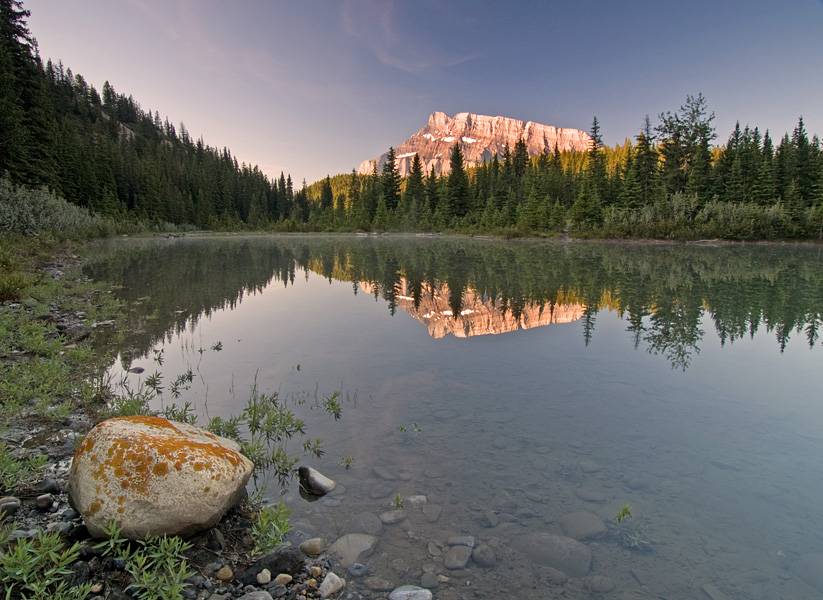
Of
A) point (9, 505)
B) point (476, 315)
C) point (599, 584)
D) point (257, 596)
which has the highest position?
point (9, 505)

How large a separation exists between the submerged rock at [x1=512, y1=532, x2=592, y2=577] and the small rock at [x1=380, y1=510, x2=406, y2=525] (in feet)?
3.56

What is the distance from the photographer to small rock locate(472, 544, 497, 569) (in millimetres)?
3826

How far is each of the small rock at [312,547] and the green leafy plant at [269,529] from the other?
Result: 0.22 metres

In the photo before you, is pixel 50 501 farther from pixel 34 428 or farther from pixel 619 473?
pixel 619 473

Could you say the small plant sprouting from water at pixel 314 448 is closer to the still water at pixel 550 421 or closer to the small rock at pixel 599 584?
the still water at pixel 550 421

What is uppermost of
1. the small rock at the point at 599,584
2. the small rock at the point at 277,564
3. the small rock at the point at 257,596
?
the small rock at the point at 257,596

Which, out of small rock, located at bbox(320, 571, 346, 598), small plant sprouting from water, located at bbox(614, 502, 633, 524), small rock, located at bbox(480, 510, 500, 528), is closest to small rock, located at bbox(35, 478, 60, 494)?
small rock, located at bbox(320, 571, 346, 598)

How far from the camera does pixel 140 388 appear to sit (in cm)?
773

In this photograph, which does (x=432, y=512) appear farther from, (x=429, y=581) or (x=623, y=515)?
(x=623, y=515)

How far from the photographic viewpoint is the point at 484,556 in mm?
3914

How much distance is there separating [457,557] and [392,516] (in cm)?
80

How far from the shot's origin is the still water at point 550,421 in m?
3.91

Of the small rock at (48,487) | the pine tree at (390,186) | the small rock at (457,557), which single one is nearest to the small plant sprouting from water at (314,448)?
the small rock at (457,557)

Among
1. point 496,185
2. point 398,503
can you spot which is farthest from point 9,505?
point 496,185
